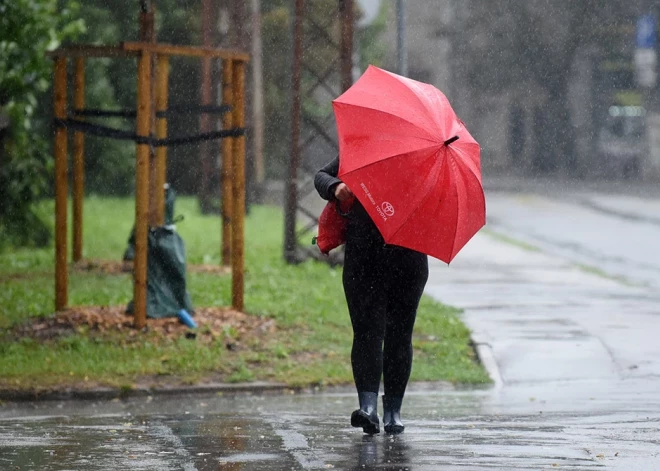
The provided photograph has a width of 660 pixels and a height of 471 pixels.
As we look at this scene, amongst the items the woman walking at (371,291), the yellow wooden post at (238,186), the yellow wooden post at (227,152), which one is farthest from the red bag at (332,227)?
the yellow wooden post at (227,152)

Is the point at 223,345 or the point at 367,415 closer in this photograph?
the point at 367,415

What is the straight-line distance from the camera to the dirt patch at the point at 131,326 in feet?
35.9

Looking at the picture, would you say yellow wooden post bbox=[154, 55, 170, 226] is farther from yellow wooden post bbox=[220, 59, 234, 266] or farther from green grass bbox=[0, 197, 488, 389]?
green grass bbox=[0, 197, 488, 389]

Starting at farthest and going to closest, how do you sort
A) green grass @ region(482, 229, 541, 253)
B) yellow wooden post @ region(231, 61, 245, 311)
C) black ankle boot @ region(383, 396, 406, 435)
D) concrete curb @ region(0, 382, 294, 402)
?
green grass @ region(482, 229, 541, 253)
yellow wooden post @ region(231, 61, 245, 311)
concrete curb @ region(0, 382, 294, 402)
black ankle boot @ region(383, 396, 406, 435)

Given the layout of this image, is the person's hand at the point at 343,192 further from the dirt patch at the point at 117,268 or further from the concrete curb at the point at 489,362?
the dirt patch at the point at 117,268

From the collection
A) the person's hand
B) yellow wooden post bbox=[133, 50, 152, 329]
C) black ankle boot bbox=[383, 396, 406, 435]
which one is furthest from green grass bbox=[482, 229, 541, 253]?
the person's hand

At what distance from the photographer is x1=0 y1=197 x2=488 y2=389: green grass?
393 inches

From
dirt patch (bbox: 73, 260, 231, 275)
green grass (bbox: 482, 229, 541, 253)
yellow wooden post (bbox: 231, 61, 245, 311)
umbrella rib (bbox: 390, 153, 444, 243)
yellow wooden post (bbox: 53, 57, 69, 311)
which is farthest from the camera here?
green grass (bbox: 482, 229, 541, 253)

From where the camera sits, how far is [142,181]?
10.6m

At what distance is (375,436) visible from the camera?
7219mm

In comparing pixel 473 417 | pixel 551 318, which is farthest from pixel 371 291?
pixel 551 318

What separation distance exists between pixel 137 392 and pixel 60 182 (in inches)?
107

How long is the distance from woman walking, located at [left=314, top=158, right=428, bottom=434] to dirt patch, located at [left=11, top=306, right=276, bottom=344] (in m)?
3.75

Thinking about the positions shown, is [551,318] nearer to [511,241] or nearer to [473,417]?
[473,417]
